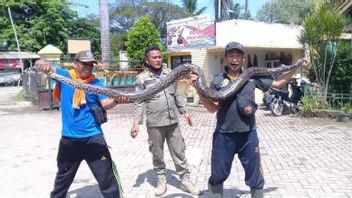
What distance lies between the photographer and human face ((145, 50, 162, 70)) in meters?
4.64

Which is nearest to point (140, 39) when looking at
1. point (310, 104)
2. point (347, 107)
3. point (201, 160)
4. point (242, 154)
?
point (310, 104)

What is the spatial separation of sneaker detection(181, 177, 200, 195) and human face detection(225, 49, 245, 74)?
1761 millimetres

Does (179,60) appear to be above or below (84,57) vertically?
above

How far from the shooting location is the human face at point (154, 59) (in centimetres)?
464

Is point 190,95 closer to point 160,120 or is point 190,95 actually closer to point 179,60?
point 179,60

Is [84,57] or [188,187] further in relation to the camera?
[188,187]

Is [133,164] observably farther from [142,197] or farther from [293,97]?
[293,97]

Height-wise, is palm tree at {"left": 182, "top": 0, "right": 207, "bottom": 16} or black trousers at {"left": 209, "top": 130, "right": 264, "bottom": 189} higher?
palm tree at {"left": 182, "top": 0, "right": 207, "bottom": 16}

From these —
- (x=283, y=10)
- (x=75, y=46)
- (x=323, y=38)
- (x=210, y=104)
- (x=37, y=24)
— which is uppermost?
(x=283, y=10)

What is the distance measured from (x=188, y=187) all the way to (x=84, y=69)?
6.73 feet

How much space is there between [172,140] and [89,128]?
126 cm

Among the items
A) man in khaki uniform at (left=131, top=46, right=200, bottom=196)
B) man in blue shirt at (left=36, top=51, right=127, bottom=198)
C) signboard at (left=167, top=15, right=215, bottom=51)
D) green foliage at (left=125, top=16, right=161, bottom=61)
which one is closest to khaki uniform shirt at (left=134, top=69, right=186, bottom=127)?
man in khaki uniform at (left=131, top=46, right=200, bottom=196)

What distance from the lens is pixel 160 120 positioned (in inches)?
189

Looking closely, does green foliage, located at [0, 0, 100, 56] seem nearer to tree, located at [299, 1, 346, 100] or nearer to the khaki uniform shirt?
tree, located at [299, 1, 346, 100]
